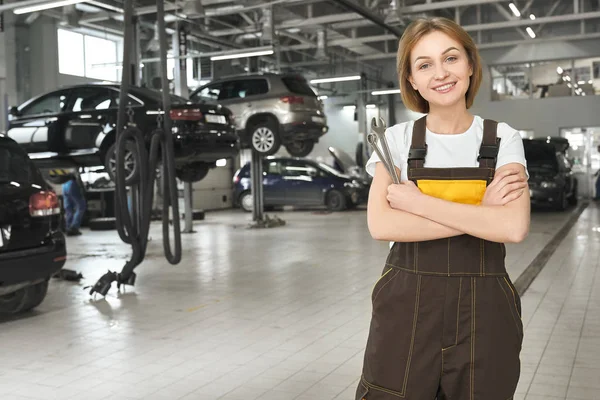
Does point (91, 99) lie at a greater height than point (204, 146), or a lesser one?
greater

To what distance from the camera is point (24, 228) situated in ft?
19.6

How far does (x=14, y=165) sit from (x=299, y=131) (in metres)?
8.41

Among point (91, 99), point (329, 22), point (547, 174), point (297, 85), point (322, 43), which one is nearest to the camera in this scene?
point (91, 99)

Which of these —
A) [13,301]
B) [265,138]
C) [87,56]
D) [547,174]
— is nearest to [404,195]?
[13,301]

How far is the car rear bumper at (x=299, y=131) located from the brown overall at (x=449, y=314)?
12255 mm

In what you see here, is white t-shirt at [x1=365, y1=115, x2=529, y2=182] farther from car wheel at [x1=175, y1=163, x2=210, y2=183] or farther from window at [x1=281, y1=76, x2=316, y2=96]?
window at [x1=281, y1=76, x2=316, y2=96]

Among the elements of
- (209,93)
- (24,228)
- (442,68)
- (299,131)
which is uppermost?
(209,93)

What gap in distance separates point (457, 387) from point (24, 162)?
5.32m

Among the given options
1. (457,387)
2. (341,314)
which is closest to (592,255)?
(341,314)

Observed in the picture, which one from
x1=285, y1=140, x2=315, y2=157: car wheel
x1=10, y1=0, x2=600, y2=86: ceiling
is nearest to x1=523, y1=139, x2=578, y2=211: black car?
x1=10, y1=0, x2=600, y2=86: ceiling

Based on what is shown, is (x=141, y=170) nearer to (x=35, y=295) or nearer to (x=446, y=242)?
(x=35, y=295)

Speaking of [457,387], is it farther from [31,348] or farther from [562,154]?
[562,154]

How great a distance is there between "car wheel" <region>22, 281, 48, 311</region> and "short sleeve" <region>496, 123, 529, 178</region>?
5.60 m

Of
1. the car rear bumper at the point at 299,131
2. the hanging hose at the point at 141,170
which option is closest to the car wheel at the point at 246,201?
the car rear bumper at the point at 299,131
